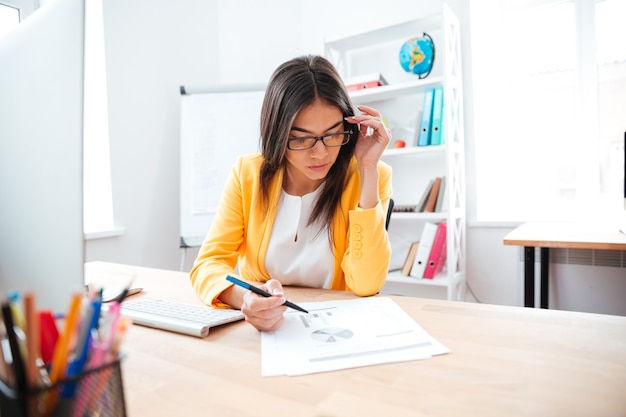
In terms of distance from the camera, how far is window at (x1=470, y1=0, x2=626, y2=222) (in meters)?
2.26

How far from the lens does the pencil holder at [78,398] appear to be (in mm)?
262

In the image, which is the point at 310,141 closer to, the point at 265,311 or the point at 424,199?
the point at 265,311

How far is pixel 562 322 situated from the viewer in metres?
0.73

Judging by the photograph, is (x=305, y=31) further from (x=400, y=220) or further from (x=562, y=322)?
(x=562, y=322)

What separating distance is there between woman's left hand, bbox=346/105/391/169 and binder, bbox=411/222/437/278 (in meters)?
1.22

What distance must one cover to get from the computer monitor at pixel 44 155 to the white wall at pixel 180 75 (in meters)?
2.11

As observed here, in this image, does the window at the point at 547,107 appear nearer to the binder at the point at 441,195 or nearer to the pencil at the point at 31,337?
the binder at the point at 441,195

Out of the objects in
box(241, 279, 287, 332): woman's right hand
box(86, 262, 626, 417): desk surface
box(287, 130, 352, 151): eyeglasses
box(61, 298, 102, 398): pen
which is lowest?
box(86, 262, 626, 417): desk surface

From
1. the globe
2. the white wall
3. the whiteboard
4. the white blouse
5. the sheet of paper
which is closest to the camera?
the sheet of paper

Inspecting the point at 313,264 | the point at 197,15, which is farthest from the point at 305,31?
the point at 313,264

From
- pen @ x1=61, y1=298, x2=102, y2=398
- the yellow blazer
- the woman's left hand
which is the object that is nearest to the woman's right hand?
the yellow blazer

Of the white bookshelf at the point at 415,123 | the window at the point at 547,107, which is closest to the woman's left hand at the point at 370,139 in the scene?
the white bookshelf at the point at 415,123

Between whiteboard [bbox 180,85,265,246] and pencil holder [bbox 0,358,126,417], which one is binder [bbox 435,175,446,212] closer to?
whiteboard [bbox 180,85,265,246]

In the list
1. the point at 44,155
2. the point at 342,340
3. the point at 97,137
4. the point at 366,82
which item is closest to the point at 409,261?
the point at 366,82
